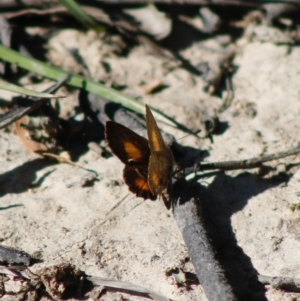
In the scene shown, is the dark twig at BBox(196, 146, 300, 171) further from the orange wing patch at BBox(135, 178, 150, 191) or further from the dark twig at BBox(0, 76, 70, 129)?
the dark twig at BBox(0, 76, 70, 129)

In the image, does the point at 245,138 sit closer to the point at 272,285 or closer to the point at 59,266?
the point at 272,285

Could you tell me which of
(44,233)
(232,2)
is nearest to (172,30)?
(232,2)

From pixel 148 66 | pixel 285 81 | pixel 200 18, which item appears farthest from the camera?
pixel 200 18

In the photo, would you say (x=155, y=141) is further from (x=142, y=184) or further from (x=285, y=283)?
(x=285, y=283)

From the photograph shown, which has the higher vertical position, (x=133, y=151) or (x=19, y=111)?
(x=19, y=111)

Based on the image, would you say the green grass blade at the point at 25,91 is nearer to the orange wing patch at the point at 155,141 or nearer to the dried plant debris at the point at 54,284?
the orange wing patch at the point at 155,141

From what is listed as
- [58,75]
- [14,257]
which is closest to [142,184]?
[14,257]
